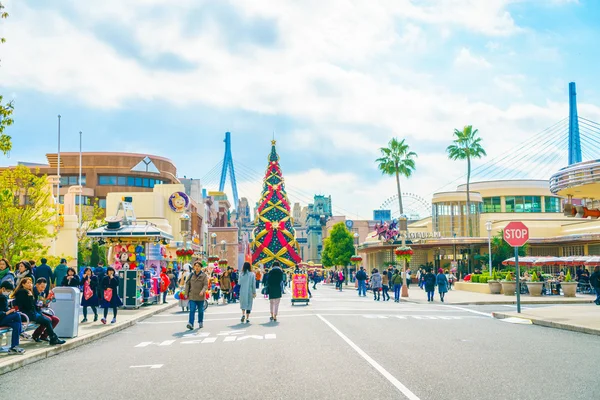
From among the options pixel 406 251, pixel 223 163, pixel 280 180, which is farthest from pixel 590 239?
pixel 223 163

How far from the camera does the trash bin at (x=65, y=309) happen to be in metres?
14.6

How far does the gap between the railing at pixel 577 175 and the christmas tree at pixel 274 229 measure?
42937 mm

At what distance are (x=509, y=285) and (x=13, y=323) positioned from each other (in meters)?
28.7

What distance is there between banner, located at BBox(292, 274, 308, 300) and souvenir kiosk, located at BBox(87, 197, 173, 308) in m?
6.14

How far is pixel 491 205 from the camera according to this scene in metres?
85.6

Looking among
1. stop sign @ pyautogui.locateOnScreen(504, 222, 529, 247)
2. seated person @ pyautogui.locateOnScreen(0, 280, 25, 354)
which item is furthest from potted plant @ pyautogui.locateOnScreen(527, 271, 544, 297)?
seated person @ pyautogui.locateOnScreen(0, 280, 25, 354)

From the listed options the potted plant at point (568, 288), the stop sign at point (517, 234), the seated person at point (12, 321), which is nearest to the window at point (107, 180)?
the potted plant at point (568, 288)

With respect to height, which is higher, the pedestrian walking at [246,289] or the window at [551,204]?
the window at [551,204]

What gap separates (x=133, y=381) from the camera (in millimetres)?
9555

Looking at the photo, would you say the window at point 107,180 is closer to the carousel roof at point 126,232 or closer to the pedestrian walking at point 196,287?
the carousel roof at point 126,232

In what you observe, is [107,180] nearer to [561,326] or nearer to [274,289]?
[274,289]

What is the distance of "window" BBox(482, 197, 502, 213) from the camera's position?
85.4 metres

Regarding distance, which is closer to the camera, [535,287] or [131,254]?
[131,254]

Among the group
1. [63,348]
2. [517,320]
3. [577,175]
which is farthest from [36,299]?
[577,175]
